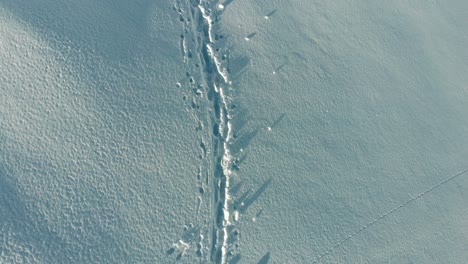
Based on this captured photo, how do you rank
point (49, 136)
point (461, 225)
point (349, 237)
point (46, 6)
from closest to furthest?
point (49, 136), point (46, 6), point (349, 237), point (461, 225)

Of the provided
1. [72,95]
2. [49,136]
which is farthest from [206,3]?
[49,136]

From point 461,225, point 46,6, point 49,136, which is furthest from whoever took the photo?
point 461,225

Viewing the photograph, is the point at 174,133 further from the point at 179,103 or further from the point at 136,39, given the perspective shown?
the point at 136,39

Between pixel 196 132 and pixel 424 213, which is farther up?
pixel 424 213

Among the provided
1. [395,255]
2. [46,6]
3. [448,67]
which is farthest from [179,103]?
[448,67]

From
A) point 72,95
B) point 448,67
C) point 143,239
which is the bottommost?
point 143,239

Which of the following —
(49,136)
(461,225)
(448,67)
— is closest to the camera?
(49,136)

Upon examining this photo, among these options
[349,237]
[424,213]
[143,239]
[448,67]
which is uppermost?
[448,67]

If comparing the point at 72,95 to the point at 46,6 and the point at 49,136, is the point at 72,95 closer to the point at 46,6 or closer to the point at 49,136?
the point at 49,136

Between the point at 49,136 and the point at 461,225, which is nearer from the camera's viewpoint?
the point at 49,136
